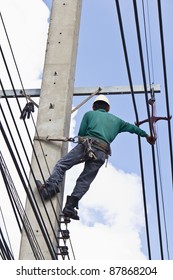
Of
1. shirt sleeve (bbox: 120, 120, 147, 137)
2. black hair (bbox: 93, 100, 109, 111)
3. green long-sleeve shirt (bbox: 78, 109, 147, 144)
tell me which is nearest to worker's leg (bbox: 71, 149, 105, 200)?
green long-sleeve shirt (bbox: 78, 109, 147, 144)

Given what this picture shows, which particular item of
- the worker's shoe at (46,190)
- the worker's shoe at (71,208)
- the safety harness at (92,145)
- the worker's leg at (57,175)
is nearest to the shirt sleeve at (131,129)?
the safety harness at (92,145)

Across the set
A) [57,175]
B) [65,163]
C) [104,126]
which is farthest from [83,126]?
[57,175]

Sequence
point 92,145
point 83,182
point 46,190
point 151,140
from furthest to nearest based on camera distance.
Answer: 1. point 151,140
2. point 92,145
3. point 83,182
4. point 46,190

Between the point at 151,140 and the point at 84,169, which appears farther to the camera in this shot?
the point at 151,140

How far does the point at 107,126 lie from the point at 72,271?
2.51m

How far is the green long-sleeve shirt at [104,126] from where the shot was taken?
752 cm

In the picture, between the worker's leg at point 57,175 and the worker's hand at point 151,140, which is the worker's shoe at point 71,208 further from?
the worker's hand at point 151,140

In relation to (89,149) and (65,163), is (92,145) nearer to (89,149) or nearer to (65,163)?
(89,149)

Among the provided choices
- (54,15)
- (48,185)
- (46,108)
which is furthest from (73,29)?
(48,185)

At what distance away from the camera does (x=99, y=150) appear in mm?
7379

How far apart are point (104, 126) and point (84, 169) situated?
53 cm

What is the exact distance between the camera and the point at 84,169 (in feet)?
24.2

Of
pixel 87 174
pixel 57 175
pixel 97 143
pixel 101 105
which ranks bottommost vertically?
pixel 57 175

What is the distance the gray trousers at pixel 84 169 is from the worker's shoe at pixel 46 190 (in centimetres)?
7
